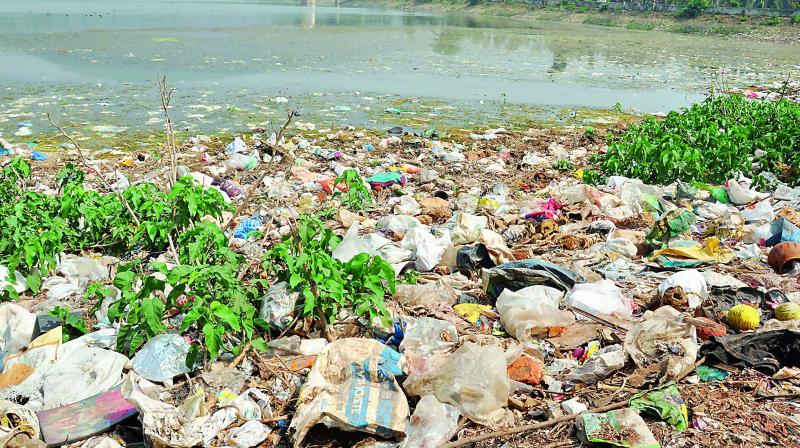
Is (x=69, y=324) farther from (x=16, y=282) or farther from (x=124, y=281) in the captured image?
(x=16, y=282)

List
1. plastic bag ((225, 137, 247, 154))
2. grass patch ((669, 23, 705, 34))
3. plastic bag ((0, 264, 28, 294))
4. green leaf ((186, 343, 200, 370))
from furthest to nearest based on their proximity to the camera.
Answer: grass patch ((669, 23, 705, 34)) < plastic bag ((225, 137, 247, 154)) < plastic bag ((0, 264, 28, 294)) < green leaf ((186, 343, 200, 370))

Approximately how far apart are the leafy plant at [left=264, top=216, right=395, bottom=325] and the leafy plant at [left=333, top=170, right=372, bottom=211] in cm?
185

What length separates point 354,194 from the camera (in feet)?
15.2

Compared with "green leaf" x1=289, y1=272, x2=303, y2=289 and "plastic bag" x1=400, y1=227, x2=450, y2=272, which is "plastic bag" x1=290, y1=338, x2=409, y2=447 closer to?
"green leaf" x1=289, y1=272, x2=303, y2=289

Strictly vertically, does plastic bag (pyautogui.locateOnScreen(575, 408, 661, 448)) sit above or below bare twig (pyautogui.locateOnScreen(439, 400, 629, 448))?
above

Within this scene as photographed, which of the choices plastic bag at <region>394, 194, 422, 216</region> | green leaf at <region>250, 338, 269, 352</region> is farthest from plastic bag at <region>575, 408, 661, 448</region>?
plastic bag at <region>394, 194, 422, 216</region>

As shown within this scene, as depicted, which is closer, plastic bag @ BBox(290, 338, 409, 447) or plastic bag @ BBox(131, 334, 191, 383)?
plastic bag @ BBox(290, 338, 409, 447)

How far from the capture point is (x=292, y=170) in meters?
5.63

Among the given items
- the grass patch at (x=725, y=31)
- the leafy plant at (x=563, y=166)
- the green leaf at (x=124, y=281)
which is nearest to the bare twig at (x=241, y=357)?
the green leaf at (x=124, y=281)

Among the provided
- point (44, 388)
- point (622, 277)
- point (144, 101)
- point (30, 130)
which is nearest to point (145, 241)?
point (44, 388)

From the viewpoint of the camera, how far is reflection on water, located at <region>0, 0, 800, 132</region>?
29.4 ft

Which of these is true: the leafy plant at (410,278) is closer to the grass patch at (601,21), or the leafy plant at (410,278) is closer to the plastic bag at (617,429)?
the plastic bag at (617,429)

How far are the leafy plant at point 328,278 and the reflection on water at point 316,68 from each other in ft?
17.4

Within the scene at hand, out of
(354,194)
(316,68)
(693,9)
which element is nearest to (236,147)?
(354,194)
